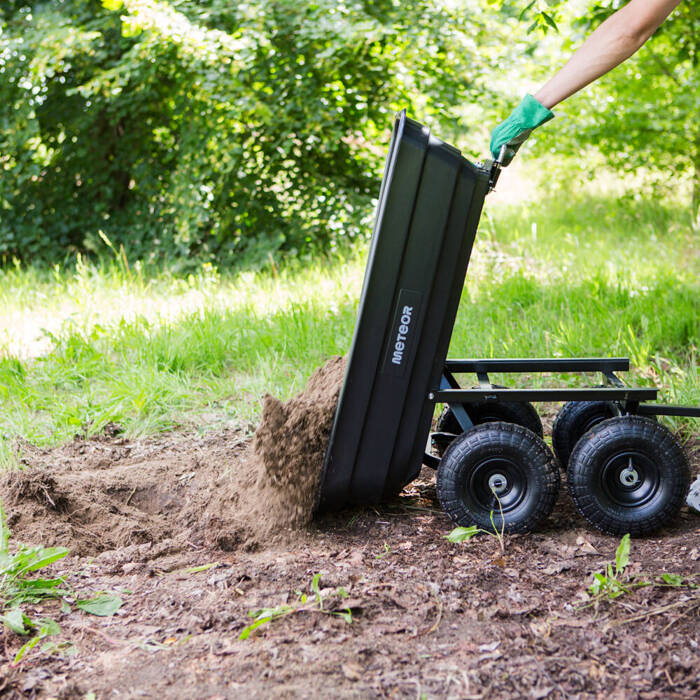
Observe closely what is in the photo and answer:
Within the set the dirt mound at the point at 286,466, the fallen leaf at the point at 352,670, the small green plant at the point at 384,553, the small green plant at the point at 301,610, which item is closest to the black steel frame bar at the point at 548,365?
the dirt mound at the point at 286,466

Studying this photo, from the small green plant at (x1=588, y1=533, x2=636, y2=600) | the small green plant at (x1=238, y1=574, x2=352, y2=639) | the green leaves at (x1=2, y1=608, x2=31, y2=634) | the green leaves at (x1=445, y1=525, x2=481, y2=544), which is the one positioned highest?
the small green plant at (x1=588, y1=533, x2=636, y2=600)

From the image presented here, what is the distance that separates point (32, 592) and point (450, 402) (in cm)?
147

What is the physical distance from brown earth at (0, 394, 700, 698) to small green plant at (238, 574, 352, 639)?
0.01 metres

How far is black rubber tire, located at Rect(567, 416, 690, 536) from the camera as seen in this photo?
2678 millimetres

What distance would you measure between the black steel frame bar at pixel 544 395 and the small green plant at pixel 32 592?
1260mm

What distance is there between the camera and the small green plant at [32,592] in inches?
89.3

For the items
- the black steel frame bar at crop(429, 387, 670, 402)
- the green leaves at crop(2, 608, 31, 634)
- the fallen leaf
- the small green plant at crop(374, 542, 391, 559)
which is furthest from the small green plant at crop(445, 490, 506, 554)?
the green leaves at crop(2, 608, 31, 634)

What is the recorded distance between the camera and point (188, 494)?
3.27m

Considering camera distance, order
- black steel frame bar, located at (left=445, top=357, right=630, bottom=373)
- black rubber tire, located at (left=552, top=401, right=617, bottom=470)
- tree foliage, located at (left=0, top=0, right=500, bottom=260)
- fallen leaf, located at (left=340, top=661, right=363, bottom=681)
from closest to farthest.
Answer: fallen leaf, located at (left=340, top=661, right=363, bottom=681), black steel frame bar, located at (left=445, top=357, right=630, bottom=373), black rubber tire, located at (left=552, top=401, right=617, bottom=470), tree foliage, located at (left=0, top=0, right=500, bottom=260)

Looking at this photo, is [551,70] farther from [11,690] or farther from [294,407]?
[11,690]

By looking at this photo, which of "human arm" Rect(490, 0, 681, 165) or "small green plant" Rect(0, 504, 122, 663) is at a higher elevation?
"human arm" Rect(490, 0, 681, 165)

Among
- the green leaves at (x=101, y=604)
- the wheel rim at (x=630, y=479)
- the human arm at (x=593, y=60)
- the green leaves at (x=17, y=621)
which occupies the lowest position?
the green leaves at (x=17, y=621)

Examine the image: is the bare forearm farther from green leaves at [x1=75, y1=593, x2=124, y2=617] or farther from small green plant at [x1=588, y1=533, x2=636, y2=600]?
green leaves at [x1=75, y1=593, x2=124, y2=617]

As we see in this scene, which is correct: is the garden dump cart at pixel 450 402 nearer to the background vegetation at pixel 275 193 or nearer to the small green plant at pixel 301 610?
the small green plant at pixel 301 610
